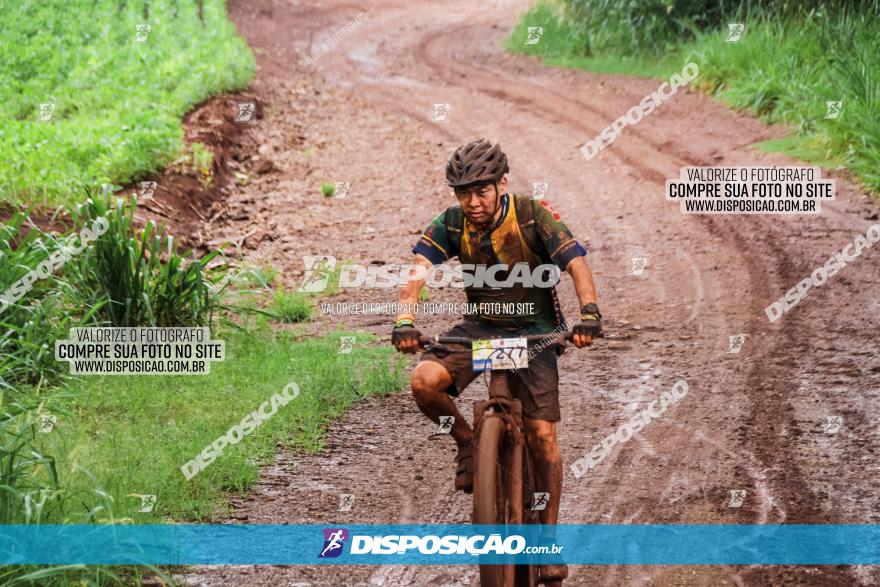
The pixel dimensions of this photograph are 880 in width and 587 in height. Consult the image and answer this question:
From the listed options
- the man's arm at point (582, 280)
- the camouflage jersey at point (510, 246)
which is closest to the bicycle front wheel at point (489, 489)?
the camouflage jersey at point (510, 246)

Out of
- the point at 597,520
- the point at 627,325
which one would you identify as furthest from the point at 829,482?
the point at 627,325

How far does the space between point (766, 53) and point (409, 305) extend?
1411cm

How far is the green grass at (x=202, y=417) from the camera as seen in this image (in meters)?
7.92

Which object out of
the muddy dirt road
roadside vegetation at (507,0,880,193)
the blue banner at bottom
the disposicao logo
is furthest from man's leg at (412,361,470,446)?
roadside vegetation at (507,0,880,193)

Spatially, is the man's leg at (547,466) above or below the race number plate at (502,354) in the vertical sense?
below

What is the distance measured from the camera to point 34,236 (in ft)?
35.0

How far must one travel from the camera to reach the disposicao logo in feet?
24.3

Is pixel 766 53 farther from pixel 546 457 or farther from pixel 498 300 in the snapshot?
pixel 546 457

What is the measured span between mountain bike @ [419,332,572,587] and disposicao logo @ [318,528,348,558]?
1696 mm

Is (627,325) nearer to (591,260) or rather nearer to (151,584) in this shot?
(591,260)

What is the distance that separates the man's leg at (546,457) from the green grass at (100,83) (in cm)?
818

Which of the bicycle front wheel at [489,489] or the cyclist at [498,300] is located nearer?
the bicycle front wheel at [489,489]

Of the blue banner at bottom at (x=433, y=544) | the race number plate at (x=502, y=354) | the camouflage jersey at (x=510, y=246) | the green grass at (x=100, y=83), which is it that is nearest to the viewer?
the race number plate at (x=502, y=354)

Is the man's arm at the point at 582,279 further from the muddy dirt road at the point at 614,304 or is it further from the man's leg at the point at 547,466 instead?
the muddy dirt road at the point at 614,304
